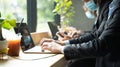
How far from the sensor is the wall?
→ 152 inches

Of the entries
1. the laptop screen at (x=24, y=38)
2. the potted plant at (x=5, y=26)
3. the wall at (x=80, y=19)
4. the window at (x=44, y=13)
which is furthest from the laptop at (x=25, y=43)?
the wall at (x=80, y=19)

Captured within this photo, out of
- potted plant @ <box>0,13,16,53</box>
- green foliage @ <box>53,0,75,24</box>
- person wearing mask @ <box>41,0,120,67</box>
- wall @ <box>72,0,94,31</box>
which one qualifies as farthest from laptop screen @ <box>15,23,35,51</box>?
wall @ <box>72,0,94,31</box>

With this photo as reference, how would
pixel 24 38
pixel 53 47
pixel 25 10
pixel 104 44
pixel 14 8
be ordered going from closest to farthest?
1. pixel 104 44
2. pixel 53 47
3. pixel 24 38
4. pixel 14 8
5. pixel 25 10

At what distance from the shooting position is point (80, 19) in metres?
3.87

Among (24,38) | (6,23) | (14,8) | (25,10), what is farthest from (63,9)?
(6,23)

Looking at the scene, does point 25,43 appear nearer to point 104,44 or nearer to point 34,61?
point 34,61

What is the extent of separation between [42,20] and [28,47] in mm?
1257

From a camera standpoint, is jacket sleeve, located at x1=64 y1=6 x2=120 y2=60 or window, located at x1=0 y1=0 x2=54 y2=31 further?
window, located at x1=0 y1=0 x2=54 y2=31

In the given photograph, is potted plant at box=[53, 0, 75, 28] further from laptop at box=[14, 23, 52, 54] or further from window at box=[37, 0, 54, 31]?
laptop at box=[14, 23, 52, 54]

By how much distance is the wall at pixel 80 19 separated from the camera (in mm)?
3859

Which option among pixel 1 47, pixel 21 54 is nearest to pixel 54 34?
pixel 21 54

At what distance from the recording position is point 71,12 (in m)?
3.53

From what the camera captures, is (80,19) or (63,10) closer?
(63,10)

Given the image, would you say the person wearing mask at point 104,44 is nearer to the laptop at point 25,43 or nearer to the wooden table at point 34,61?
the wooden table at point 34,61
